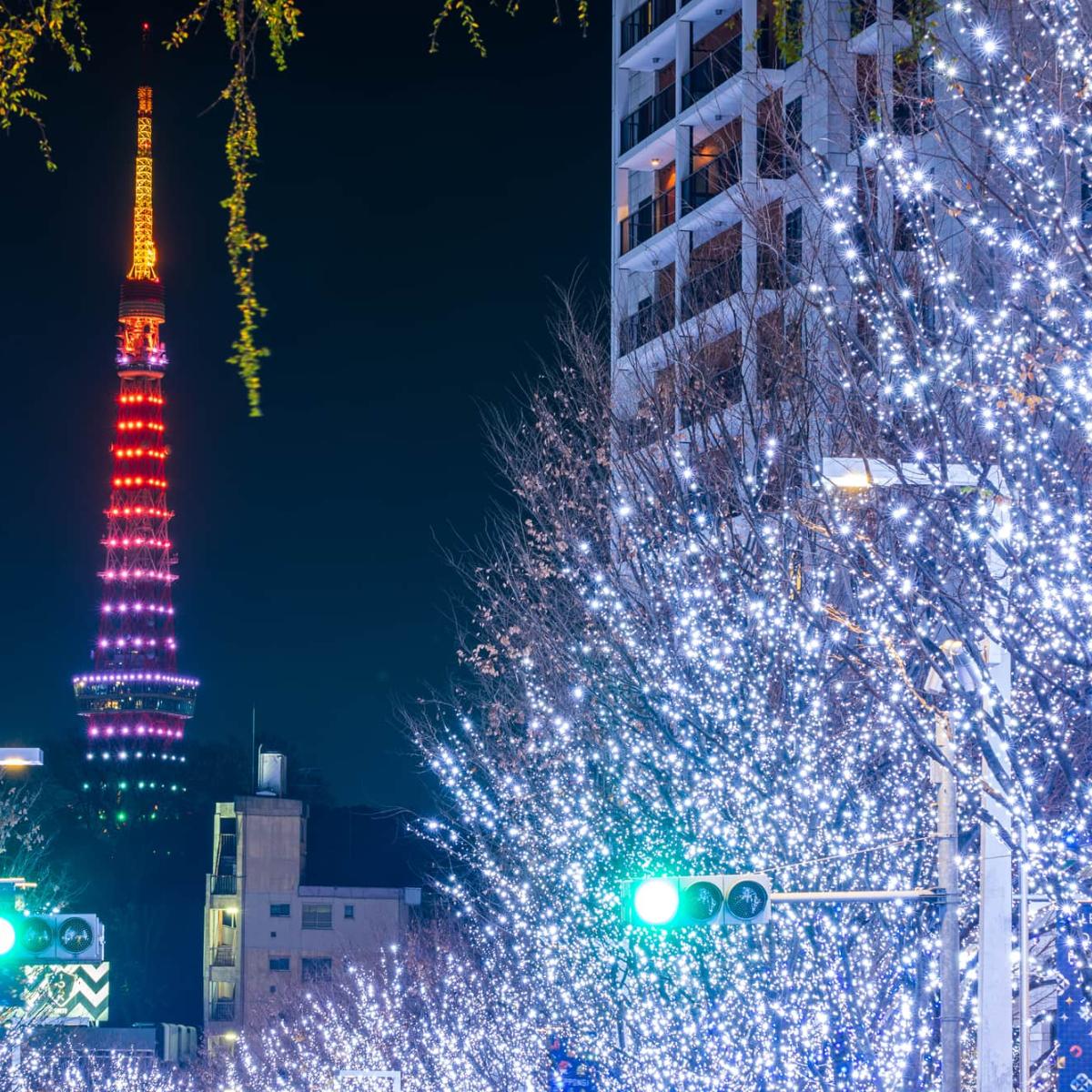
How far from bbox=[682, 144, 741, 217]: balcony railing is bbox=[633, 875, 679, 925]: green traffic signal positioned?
20.9 meters

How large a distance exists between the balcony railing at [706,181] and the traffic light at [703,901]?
20861 millimetres

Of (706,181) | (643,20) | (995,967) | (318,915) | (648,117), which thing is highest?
(643,20)

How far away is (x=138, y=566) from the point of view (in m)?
99.6

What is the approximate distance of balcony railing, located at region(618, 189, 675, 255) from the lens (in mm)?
32875

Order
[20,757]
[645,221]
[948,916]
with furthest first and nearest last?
[645,221], [20,757], [948,916]

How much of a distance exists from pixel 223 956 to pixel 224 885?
7.06 ft

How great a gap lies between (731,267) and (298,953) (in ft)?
110

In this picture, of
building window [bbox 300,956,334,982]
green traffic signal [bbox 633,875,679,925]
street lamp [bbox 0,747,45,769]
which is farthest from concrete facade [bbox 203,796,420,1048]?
green traffic signal [bbox 633,875,679,925]

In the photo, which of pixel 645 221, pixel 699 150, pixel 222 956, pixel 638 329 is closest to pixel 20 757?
pixel 638 329

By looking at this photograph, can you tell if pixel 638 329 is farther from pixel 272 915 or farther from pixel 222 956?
pixel 222 956

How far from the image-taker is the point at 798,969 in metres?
14.3

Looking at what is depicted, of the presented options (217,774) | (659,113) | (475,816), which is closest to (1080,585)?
(475,816)

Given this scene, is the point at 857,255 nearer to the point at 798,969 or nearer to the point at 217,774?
the point at 798,969

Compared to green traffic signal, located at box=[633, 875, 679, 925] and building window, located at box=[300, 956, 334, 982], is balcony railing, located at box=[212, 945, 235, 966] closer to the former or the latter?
building window, located at box=[300, 956, 334, 982]
